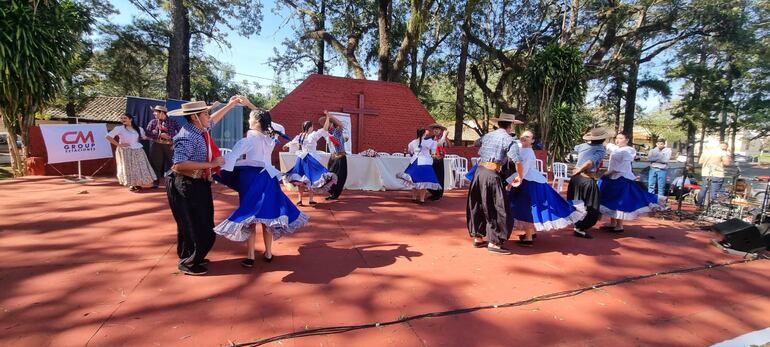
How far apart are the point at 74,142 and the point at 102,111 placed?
23.7 meters

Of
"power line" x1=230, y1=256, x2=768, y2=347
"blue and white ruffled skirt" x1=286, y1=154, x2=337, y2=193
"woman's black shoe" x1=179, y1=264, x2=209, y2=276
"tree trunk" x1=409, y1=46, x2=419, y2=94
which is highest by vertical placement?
"tree trunk" x1=409, y1=46, x2=419, y2=94

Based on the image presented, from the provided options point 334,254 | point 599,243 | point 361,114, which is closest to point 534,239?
point 599,243

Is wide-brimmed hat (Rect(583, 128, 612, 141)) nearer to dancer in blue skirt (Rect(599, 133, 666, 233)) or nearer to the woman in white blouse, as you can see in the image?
dancer in blue skirt (Rect(599, 133, 666, 233))

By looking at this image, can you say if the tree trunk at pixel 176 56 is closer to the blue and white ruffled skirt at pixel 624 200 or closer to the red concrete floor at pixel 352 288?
the red concrete floor at pixel 352 288

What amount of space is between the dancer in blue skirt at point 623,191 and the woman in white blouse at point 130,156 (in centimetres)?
785

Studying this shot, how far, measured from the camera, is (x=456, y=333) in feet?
8.63

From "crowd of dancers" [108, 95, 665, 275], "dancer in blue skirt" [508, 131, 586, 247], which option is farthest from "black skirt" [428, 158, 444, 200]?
"dancer in blue skirt" [508, 131, 586, 247]

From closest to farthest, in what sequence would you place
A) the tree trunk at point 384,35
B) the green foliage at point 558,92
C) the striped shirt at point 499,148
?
1. the striped shirt at point 499,148
2. the green foliage at point 558,92
3. the tree trunk at point 384,35

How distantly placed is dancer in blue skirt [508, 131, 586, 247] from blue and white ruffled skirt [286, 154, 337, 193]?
9.61 feet

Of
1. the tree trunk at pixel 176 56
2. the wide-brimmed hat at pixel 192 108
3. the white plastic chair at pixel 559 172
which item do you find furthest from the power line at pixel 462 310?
the tree trunk at pixel 176 56

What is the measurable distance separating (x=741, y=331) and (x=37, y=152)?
1216cm

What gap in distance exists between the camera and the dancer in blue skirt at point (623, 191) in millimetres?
5393

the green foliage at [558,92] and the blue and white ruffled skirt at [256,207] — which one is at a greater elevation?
the green foliage at [558,92]

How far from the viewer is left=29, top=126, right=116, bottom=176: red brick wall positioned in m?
8.43
